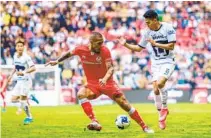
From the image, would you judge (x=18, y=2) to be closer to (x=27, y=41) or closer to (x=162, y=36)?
(x=27, y=41)

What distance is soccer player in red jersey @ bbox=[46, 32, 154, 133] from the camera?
12617mm

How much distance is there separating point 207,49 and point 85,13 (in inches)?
279

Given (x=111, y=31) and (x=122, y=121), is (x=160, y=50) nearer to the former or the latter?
(x=122, y=121)

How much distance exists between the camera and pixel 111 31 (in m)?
33.1

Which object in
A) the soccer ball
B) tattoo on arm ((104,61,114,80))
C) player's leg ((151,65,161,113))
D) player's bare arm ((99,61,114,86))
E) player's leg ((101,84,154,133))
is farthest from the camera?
player's leg ((151,65,161,113))

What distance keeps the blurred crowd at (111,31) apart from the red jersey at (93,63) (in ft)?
55.6

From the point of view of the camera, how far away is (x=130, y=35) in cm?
3281

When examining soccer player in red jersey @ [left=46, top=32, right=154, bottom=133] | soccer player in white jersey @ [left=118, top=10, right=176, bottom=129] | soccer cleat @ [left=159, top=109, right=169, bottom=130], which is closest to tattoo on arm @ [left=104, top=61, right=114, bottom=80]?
soccer player in red jersey @ [left=46, top=32, right=154, bottom=133]

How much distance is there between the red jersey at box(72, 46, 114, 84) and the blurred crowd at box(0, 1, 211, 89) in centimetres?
1695

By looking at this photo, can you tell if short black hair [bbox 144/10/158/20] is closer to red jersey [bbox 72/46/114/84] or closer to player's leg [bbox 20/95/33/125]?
red jersey [bbox 72/46/114/84]

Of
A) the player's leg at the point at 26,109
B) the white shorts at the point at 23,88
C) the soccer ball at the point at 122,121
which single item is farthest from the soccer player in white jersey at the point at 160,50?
the white shorts at the point at 23,88

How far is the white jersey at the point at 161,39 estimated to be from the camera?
14.2m

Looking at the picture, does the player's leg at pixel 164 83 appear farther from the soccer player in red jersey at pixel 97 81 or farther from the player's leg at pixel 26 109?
the player's leg at pixel 26 109

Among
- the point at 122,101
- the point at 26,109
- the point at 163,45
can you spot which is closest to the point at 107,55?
the point at 122,101
